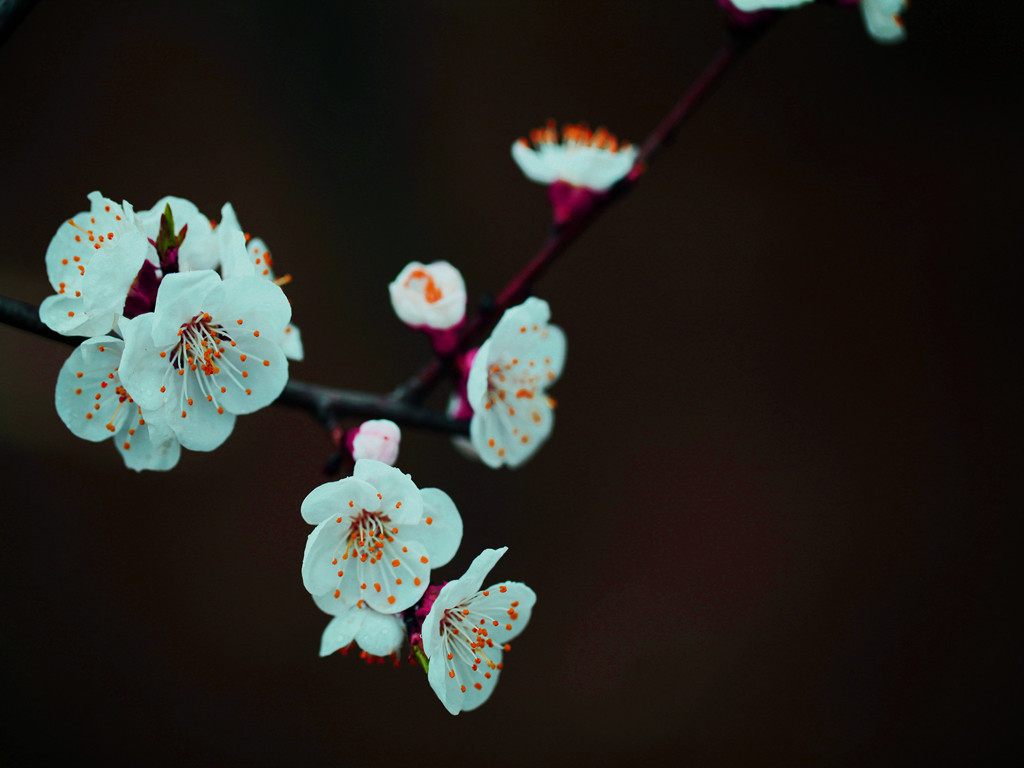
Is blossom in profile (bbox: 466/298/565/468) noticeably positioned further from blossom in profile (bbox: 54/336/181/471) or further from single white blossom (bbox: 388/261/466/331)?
blossom in profile (bbox: 54/336/181/471)

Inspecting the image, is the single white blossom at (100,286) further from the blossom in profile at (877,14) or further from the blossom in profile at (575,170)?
the blossom in profile at (877,14)

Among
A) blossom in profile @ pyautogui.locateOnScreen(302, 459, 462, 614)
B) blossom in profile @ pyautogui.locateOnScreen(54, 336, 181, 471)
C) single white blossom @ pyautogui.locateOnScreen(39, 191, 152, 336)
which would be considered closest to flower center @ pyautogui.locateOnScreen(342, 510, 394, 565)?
blossom in profile @ pyautogui.locateOnScreen(302, 459, 462, 614)

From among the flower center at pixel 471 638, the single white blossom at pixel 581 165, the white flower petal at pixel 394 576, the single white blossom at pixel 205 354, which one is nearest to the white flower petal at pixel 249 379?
the single white blossom at pixel 205 354

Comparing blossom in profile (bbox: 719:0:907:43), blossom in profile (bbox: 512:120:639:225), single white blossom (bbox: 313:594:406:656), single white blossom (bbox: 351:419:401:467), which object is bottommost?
single white blossom (bbox: 313:594:406:656)

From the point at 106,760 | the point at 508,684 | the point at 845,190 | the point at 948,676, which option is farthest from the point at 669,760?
the point at 845,190

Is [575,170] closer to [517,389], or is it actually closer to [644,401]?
[517,389]

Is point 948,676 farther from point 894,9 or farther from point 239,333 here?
point 239,333

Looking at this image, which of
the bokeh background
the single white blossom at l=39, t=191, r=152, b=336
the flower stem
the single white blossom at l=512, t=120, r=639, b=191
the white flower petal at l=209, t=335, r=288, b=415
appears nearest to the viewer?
the single white blossom at l=39, t=191, r=152, b=336
